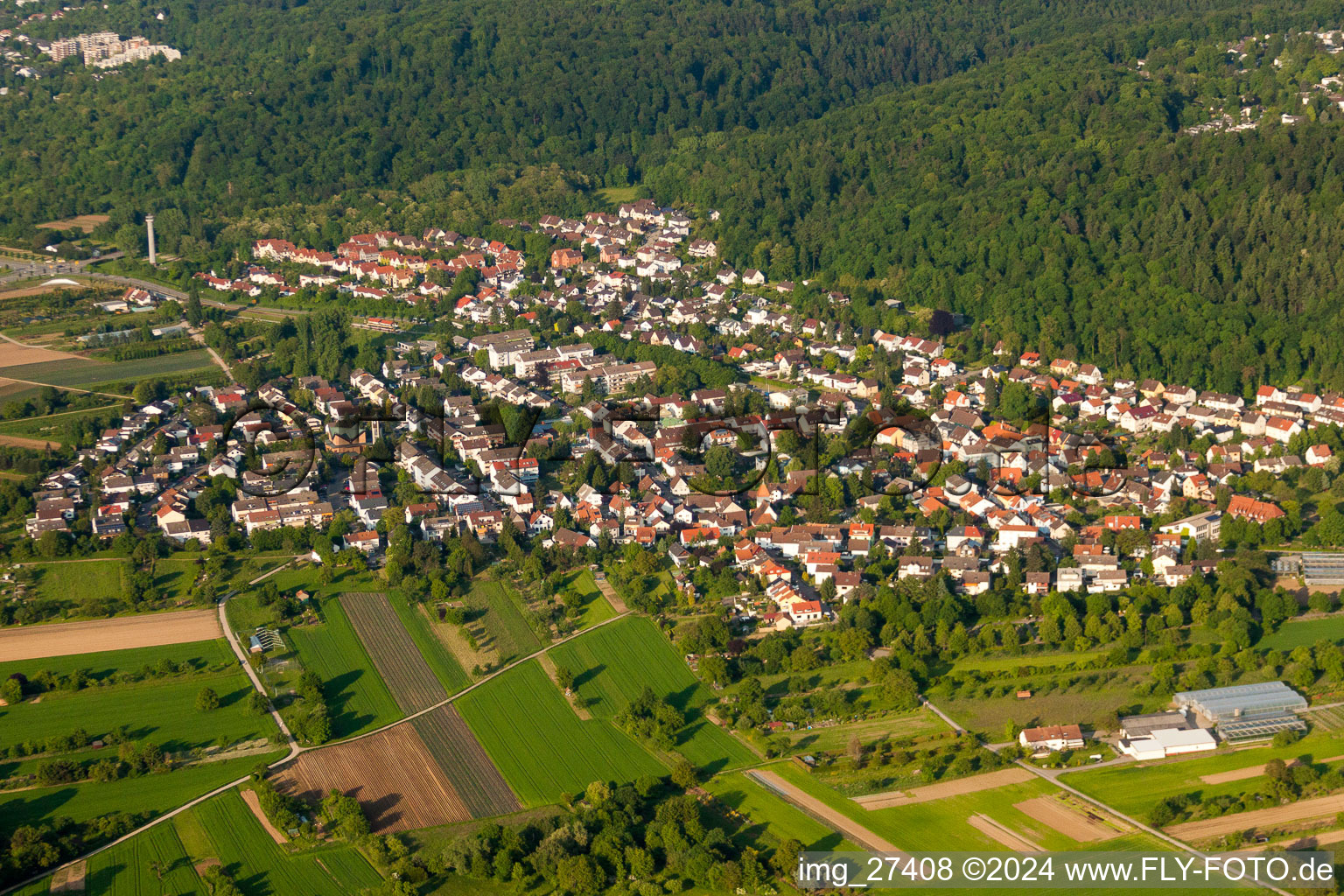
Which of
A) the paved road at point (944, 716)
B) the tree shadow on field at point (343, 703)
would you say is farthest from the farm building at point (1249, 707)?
the tree shadow on field at point (343, 703)

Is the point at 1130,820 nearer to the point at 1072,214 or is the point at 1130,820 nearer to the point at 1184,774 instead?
the point at 1184,774

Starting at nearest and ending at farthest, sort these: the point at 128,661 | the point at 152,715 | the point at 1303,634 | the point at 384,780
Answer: the point at 384,780 → the point at 152,715 → the point at 128,661 → the point at 1303,634

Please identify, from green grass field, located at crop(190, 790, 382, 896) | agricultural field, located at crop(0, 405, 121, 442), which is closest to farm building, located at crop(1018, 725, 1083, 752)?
green grass field, located at crop(190, 790, 382, 896)

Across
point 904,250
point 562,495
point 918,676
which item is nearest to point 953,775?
point 918,676

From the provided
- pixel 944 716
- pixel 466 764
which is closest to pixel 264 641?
pixel 466 764

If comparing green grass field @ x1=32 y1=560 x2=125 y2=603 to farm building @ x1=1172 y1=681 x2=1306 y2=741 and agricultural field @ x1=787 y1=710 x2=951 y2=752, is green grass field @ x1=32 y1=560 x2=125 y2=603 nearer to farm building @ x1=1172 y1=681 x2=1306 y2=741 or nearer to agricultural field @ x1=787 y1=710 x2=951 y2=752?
agricultural field @ x1=787 y1=710 x2=951 y2=752

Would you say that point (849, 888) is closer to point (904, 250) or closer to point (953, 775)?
point (953, 775)
